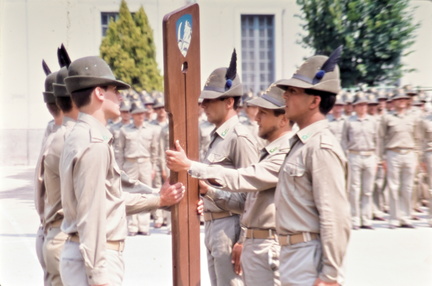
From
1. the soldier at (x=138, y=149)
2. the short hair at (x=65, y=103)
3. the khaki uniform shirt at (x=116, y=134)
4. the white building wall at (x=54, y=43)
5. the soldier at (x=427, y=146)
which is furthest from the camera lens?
the white building wall at (x=54, y=43)

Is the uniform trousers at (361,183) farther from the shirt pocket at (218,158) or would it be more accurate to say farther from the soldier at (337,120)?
the shirt pocket at (218,158)

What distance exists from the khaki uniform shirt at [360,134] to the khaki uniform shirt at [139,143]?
316cm

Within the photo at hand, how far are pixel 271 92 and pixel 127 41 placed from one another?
594 inches

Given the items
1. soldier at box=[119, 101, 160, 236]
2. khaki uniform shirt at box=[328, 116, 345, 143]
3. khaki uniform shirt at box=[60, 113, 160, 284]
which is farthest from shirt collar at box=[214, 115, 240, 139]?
khaki uniform shirt at box=[328, 116, 345, 143]

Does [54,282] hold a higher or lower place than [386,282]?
higher

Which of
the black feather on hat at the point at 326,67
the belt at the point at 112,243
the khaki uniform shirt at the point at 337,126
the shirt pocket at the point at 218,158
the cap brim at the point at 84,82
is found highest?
the black feather on hat at the point at 326,67

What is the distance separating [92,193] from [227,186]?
1066mm

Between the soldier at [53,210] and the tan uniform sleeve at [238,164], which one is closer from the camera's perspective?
the soldier at [53,210]

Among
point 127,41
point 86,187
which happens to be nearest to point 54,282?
point 86,187

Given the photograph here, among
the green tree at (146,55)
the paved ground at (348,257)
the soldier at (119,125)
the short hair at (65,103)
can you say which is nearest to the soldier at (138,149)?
the soldier at (119,125)

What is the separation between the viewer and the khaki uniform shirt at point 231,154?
194 inches

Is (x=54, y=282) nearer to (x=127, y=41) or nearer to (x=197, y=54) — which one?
(x=197, y=54)

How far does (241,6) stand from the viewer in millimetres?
21359

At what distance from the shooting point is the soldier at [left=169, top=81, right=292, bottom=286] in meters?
4.32
